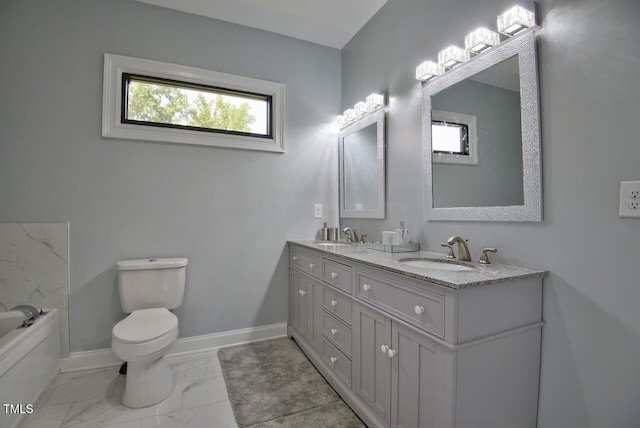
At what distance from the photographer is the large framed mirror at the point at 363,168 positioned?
225 cm

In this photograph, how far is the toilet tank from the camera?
2035mm

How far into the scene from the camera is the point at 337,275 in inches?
71.7

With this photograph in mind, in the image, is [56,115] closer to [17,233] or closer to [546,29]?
[17,233]

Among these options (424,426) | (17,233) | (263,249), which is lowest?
(424,426)

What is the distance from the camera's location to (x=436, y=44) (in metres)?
1.80

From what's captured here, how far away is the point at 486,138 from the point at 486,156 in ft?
0.29

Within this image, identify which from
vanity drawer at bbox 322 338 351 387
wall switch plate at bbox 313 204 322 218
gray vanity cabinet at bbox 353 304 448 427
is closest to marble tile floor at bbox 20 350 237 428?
vanity drawer at bbox 322 338 351 387

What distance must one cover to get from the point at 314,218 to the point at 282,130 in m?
0.82

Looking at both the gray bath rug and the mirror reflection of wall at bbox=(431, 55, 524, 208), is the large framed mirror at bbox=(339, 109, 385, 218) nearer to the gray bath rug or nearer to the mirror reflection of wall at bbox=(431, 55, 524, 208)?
the mirror reflection of wall at bbox=(431, 55, 524, 208)

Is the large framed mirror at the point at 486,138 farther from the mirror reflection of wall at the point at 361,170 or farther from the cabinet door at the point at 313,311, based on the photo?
the cabinet door at the point at 313,311

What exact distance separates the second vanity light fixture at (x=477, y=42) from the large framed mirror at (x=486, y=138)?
0.04 m

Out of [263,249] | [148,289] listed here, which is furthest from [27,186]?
[263,249]

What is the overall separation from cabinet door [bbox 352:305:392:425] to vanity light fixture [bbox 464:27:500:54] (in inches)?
53.8

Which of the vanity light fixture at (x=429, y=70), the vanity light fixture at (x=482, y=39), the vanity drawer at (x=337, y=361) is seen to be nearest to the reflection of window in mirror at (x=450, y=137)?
the vanity light fixture at (x=429, y=70)
